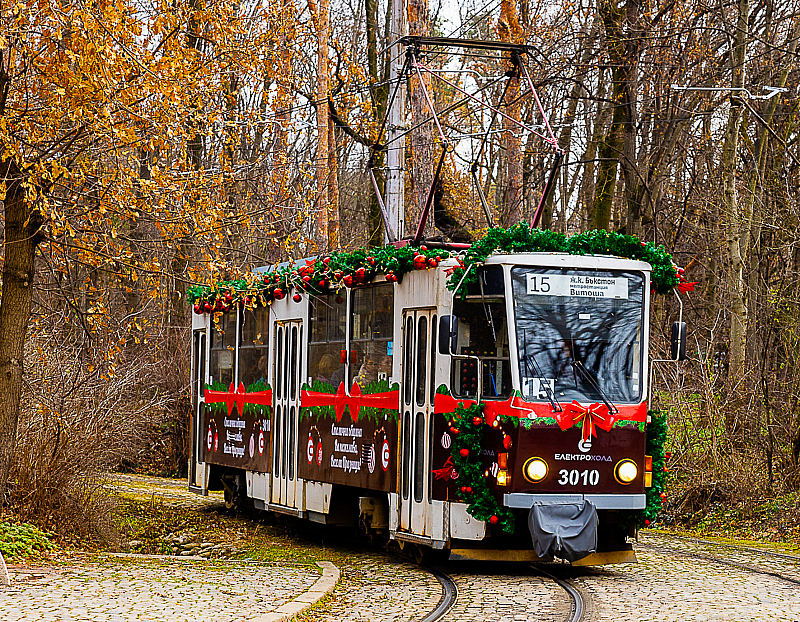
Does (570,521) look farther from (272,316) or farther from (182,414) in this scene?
(182,414)

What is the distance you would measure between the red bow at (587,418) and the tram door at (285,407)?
470cm

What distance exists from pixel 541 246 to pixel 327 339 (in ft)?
11.9

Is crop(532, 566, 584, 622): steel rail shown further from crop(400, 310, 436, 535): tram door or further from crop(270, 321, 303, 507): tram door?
crop(270, 321, 303, 507): tram door

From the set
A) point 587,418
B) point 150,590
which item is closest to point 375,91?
point 587,418

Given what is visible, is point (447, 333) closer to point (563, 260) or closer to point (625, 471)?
point (563, 260)

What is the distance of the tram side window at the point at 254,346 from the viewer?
56.2 ft

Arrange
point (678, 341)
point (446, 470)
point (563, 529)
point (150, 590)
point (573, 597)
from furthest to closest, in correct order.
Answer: point (678, 341), point (446, 470), point (563, 529), point (573, 597), point (150, 590)

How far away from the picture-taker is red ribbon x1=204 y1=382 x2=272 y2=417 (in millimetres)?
16953

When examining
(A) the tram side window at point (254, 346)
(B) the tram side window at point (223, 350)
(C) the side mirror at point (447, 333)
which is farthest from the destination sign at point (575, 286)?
(B) the tram side window at point (223, 350)

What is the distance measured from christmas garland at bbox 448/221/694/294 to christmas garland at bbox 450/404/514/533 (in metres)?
1.24

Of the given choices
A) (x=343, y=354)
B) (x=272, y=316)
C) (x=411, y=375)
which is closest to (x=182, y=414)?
(x=272, y=316)

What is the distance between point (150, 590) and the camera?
10.9 meters

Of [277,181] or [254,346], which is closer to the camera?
[277,181]

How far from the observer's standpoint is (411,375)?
43.0 feet
